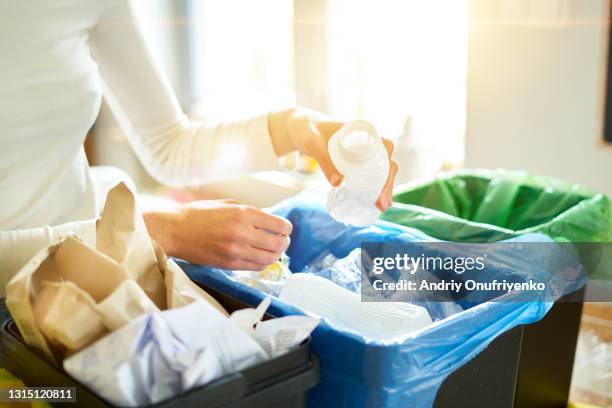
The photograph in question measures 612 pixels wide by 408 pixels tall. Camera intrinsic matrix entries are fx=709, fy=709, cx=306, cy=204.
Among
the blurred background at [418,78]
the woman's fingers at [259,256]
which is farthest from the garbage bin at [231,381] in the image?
the blurred background at [418,78]

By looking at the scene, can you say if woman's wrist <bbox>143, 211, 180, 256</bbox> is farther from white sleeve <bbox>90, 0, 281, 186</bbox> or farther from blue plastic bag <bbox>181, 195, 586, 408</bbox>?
white sleeve <bbox>90, 0, 281, 186</bbox>

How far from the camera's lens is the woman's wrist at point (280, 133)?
1008 millimetres

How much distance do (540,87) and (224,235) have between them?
0.96 m

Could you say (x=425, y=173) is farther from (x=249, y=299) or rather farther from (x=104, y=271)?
(x=104, y=271)

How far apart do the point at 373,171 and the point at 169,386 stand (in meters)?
0.41

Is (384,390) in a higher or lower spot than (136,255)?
lower

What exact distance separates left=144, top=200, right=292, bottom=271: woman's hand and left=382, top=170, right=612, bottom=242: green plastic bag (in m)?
0.32

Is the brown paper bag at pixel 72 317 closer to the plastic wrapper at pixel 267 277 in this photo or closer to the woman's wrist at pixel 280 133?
the plastic wrapper at pixel 267 277

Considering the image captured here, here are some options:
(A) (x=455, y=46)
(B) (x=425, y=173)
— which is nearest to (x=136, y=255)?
(B) (x=425, y=173)

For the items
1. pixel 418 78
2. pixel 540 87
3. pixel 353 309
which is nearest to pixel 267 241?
pixel 353 309

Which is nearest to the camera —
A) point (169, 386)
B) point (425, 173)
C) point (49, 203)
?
point (169, 386)

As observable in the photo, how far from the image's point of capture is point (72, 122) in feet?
3.02

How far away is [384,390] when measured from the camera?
60 cm

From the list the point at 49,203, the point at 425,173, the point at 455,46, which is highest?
the point at 455,46
